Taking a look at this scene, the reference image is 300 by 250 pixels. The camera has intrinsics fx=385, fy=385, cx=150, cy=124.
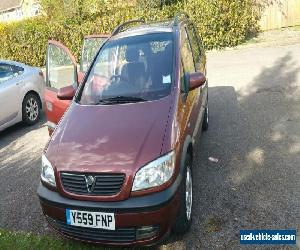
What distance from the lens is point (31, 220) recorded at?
4.61m

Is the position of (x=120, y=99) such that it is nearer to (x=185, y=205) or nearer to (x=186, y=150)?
(x=186, y=150)

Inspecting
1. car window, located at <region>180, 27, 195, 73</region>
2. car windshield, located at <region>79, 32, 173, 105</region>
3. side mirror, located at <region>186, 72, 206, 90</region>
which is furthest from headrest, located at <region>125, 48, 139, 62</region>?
side mirror, located at <region>186, 72, 206, 90</region>

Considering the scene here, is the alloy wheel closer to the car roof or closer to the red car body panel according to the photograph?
the car roof

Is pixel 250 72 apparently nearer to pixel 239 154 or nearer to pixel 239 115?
pixel 239 115

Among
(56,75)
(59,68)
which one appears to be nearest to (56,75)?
(56,75)

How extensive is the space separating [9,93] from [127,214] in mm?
5265

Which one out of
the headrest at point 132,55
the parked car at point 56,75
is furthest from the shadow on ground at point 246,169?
the parked car at point 56,75

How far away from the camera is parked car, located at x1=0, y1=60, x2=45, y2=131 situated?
763 cm

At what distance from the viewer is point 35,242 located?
4.06 meters

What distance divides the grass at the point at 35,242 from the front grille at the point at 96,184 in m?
0.69

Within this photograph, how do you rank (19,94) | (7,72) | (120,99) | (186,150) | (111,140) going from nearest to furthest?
(111,140), (186,150), (120,99), (19,94), (7,72)

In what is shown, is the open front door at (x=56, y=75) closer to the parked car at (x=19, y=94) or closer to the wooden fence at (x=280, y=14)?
the parked car at (x=19, y=94)

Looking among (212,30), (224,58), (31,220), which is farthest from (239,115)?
(212,30)

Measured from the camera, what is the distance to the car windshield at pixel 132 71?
442cm
